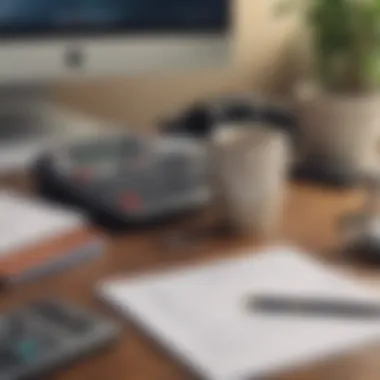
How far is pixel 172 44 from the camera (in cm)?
115

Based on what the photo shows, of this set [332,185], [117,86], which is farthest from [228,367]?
[117,86]

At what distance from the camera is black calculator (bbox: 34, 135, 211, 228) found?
87 centimetres

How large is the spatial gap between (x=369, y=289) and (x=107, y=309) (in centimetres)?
21

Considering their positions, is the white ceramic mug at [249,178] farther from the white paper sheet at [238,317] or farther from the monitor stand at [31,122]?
the monitor stand at [31,122]

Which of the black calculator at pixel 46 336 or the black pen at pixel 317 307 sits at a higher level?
the black calculator at pixel 46 336

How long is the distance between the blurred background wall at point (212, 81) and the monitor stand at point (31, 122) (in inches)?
3.8

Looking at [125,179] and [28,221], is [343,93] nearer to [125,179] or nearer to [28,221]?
[125,179]

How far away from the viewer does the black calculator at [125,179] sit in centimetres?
87

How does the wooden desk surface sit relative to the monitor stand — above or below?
below

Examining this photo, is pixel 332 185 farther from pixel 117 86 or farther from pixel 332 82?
pixel 117 86

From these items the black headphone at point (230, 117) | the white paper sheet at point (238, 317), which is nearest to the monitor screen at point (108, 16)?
the black headphone at point (230, 117)

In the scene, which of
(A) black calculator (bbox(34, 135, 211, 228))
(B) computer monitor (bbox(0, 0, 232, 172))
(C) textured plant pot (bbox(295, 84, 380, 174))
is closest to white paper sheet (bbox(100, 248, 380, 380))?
(A) black calculator (bbox(34, 135, 211, 228))

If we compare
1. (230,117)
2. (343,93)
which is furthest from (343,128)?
(230,117)

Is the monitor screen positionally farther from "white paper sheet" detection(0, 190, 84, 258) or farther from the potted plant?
"white paper sheet" detection(0, 190, 84, 258)
